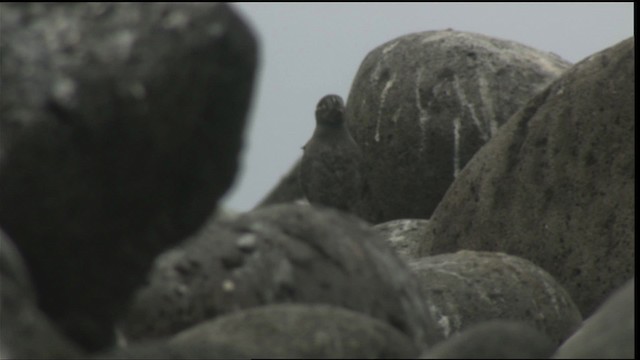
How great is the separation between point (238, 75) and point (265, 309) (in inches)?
29.8

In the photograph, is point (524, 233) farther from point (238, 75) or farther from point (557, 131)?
point (238, 75)

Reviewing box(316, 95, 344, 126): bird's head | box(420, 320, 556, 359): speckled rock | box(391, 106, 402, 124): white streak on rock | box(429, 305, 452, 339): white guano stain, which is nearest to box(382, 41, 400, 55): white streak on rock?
box(391, 106, 402, 124): white streak on rock

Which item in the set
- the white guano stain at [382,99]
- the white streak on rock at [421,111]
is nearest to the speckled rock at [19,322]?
the white streak on rock at [421,111]

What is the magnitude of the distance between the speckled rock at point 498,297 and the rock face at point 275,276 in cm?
410

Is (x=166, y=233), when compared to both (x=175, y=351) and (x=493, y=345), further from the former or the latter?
(x=493, y=345)

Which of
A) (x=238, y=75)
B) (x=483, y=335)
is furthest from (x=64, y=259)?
(x=483, y=335)

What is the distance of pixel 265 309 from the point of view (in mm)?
6305

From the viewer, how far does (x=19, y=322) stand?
18.1ft

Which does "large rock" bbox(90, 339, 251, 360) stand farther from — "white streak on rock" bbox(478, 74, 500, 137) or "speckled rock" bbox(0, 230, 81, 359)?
"white streak on rock" bbox(478, 74, 500, 137)

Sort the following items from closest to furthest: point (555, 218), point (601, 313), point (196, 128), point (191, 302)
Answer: point (601, 313), point (196, 128), point (191, 302), point (555, 218)

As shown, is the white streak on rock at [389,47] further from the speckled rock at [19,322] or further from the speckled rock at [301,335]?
the speckled rock at [19,322]

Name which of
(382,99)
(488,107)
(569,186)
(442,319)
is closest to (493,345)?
(442,319)

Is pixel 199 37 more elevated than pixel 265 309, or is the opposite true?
pixel 199 37

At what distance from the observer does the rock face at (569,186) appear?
12914 mm
